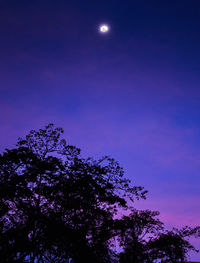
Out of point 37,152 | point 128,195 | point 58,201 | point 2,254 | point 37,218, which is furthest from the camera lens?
point 37,152

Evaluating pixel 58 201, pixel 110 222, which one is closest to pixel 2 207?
pixel 58 201

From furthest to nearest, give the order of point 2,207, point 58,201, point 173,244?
point 173,244
point 58,201
point 2,207

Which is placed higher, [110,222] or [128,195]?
[128,195]

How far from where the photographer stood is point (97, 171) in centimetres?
1399

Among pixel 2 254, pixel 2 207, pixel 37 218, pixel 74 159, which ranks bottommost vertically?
pixel 2 254

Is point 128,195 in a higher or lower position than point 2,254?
higher

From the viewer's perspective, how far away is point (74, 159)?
14.5 meters

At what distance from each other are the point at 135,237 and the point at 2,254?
26946mm

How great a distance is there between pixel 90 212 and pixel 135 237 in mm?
17202

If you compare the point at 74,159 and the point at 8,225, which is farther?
the point at 74,159

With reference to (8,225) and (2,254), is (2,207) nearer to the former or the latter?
(8,225)

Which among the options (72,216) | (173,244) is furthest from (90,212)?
(173,244)

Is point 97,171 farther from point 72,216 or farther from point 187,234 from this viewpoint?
point 187,234

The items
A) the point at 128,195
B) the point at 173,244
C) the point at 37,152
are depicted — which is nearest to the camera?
the point at 128,195
